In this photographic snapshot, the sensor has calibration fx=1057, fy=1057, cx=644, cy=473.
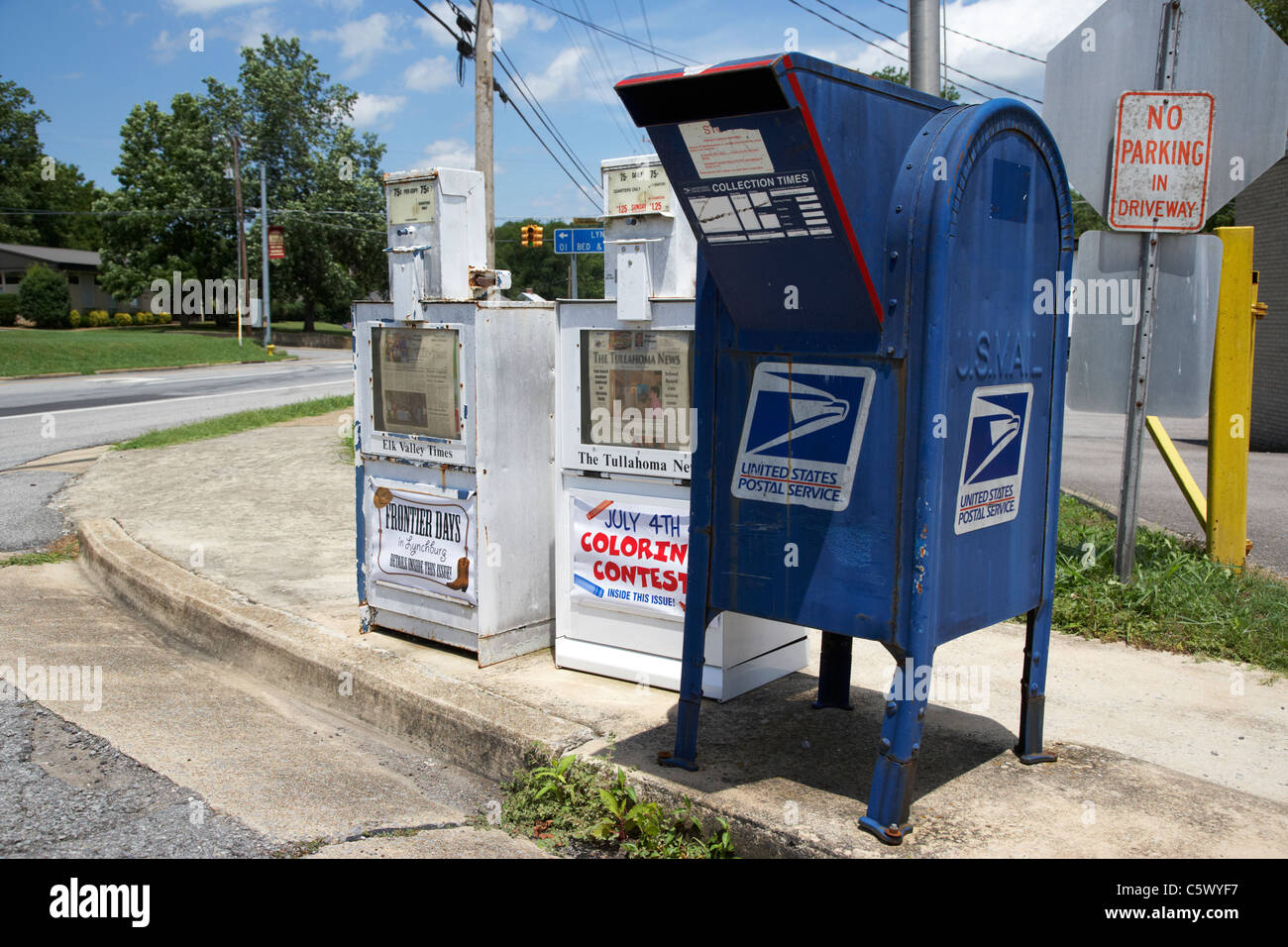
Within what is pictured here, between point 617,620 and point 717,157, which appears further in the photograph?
point 617,620

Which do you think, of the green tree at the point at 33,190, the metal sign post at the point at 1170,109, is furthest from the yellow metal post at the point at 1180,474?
the green tree at the point at 33,190

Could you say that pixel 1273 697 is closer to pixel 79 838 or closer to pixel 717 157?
pixel 717 157

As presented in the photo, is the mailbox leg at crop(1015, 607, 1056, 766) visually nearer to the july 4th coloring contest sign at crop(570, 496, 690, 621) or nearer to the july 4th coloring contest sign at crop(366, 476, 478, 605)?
the july 4th coloring contest sign at crop(570, 496, 690, 621)

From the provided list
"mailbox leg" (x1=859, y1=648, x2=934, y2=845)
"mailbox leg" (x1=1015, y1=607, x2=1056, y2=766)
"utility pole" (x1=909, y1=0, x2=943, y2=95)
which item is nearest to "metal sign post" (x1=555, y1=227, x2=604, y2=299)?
"utility pole" (x1=909, y1=0, x2=943, y2=95)

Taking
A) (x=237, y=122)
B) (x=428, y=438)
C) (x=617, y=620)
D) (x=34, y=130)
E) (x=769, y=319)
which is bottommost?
(x=617, y=620)

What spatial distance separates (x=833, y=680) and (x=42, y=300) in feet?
176

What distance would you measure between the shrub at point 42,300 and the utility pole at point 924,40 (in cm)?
5153

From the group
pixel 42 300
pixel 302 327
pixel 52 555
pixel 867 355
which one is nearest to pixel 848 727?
pixel 867 355

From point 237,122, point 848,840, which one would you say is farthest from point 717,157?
point 237,122

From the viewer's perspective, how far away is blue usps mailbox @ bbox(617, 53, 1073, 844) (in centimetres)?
313

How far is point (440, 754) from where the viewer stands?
14.6 ft

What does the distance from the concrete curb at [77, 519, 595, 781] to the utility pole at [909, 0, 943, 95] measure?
15.8 feet

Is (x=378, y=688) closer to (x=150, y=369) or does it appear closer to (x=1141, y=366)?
(x=1141, y=366)
